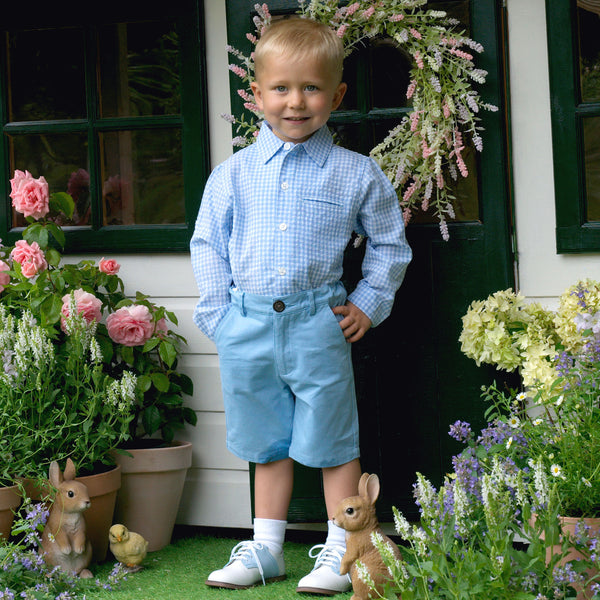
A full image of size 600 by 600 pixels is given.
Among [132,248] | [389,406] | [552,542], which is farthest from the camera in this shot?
[132,248]

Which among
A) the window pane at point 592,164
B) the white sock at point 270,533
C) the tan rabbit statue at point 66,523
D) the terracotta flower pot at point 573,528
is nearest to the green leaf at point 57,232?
the tan rabbit statue at point 66,523

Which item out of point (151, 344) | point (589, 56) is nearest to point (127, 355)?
point (151, 344)

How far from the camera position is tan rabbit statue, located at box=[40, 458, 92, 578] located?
312 cm

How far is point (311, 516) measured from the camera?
359 cm

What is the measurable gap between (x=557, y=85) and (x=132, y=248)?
170 cm

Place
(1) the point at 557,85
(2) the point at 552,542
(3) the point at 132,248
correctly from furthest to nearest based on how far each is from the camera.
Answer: (3) the point at 132,248 → (1) the point at 557,85 → (2) the point at 552,542

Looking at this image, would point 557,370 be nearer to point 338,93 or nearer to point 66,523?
point 338,93

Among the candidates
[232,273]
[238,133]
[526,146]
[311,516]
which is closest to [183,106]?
[238,133]

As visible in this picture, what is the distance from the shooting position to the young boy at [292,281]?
299 centimetres

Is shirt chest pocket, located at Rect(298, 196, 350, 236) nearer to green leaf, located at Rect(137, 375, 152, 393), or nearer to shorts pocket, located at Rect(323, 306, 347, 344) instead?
shorts pocket, located at Rect(323, 306, 347, 344)

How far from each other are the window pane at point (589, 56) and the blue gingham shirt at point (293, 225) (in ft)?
2.55

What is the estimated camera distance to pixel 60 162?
12.8 feet

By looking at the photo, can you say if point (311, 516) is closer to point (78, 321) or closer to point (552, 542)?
point (78, 321)

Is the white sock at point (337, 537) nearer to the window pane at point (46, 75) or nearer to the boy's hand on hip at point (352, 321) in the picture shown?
the boy's hand on hip at point (352, 321)
